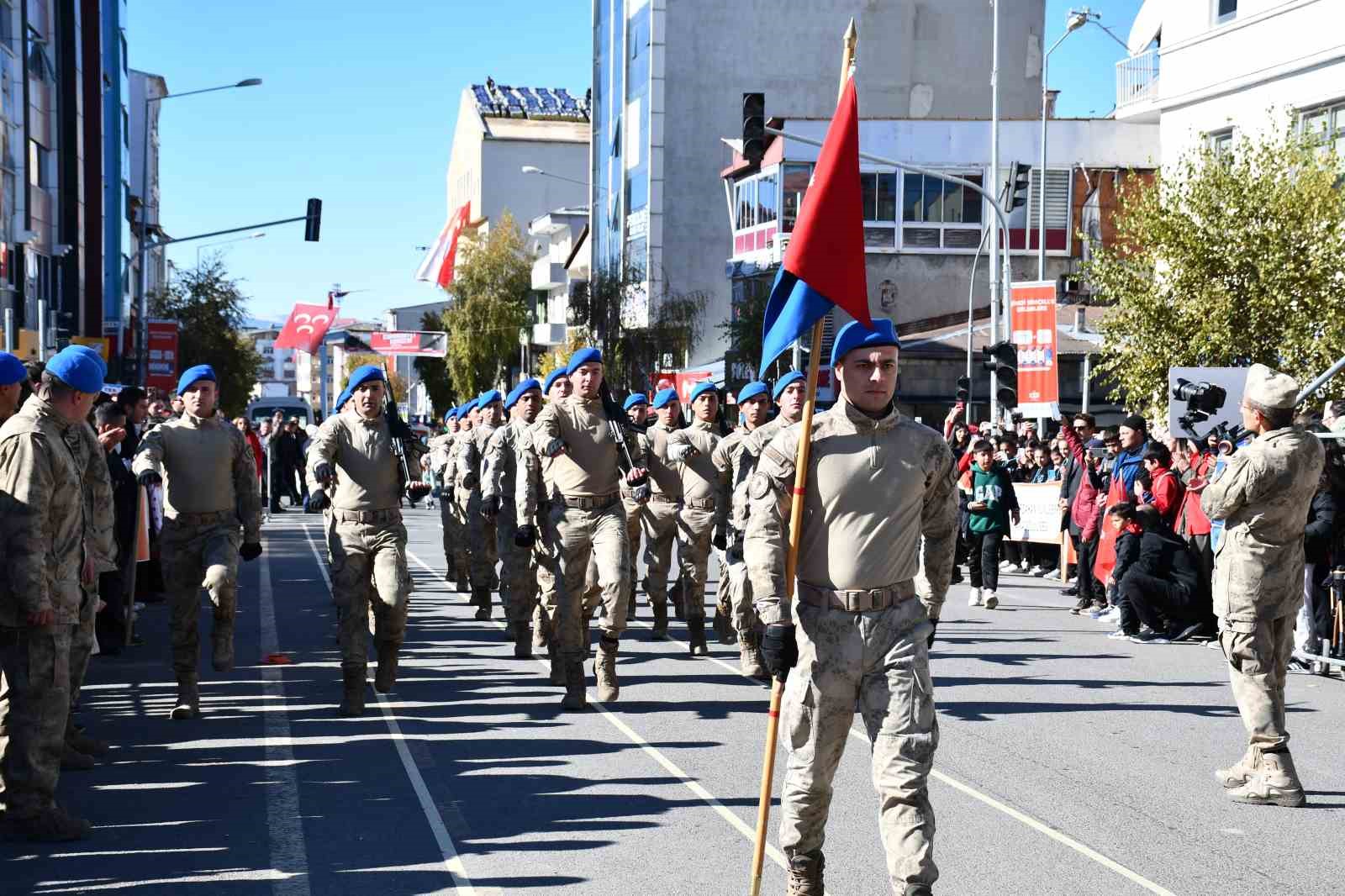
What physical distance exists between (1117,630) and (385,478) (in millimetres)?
7993

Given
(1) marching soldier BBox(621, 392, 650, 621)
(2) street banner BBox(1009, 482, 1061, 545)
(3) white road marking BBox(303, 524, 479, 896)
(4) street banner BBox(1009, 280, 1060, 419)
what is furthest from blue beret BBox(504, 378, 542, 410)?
(4) street banner BBox(1009, 280, 1060, 419)

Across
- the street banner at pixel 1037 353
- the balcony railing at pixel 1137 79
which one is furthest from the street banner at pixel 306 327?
the street banner at pixel 1037 353

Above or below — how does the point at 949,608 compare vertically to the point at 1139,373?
below

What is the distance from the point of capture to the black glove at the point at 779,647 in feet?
19.3

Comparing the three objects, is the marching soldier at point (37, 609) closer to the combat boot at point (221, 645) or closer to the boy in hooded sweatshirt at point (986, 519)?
the combat boot at point (221, 645)

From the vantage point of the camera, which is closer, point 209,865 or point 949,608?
point 209,865

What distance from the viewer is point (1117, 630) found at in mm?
15953

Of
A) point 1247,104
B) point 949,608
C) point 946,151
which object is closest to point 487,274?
point 946,151

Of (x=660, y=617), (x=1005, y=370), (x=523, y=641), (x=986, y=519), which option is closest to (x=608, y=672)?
(x=523, y=641)

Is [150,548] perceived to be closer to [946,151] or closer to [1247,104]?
[1247,104]

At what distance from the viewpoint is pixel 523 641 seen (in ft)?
44.8

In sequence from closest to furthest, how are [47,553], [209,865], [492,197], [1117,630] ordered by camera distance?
[209,865], [47,553], [1117,630], [492,197]

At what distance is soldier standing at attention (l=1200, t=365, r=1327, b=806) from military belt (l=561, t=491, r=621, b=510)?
4.23 metres

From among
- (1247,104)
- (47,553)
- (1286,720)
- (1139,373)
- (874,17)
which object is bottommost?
(1286,720)
